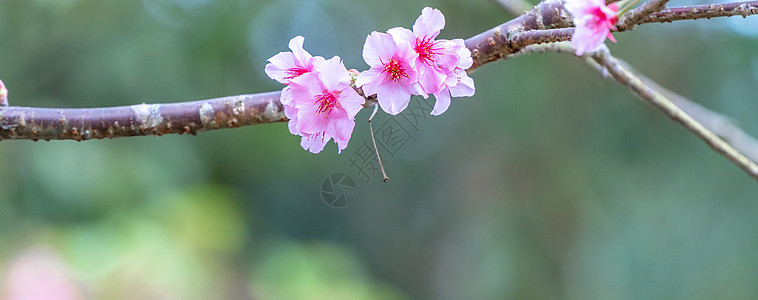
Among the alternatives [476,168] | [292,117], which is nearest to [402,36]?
[292,117]

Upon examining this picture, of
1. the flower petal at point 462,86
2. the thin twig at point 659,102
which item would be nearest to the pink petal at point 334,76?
the flower petal at point 462,86

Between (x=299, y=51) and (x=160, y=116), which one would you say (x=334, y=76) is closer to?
(x=299, y=51)

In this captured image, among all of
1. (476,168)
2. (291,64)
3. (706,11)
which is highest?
(291,64)

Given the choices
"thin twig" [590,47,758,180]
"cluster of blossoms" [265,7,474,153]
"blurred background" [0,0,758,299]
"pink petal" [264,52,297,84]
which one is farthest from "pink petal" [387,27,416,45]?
"blurred background" [0,0,758,299]

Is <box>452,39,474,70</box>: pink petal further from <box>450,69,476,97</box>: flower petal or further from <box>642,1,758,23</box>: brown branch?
<box>642,1,758,23</box>: brown branch

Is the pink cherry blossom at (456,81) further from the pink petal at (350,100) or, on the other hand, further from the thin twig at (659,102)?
the thin twig at (659,102)

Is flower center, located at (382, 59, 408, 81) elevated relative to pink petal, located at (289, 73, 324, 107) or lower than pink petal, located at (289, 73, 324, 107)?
lower
